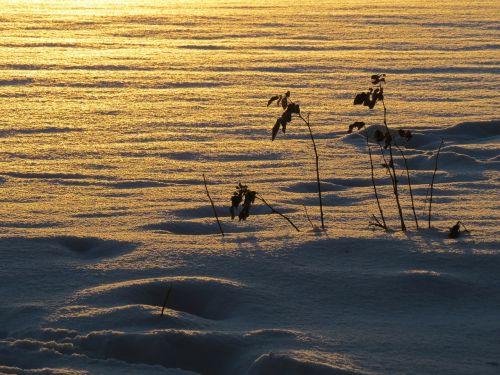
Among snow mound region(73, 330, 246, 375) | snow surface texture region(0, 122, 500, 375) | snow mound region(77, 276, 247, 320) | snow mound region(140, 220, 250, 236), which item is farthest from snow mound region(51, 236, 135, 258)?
snow mound region(73, 330, 246, 375)

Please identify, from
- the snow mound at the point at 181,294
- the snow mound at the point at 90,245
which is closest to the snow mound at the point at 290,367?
the snow mound at the point at 181,294

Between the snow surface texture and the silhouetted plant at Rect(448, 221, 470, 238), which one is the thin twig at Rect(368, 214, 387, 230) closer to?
the snow surface texture

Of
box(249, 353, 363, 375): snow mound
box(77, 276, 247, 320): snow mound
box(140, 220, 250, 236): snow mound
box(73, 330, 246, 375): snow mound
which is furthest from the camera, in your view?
box(140, 220, 250, 236): snow mound

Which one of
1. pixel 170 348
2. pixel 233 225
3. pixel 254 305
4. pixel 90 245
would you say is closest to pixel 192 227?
pixel 233 225

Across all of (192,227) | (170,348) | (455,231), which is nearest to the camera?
(170,348)

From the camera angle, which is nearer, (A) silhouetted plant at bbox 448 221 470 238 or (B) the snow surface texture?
(B) the snow surface texture

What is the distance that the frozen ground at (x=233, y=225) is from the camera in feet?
7.80

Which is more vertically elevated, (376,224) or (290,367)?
(376,224)

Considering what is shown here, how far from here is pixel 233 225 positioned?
351cm

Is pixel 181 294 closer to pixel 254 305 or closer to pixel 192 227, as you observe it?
pixel 254 305

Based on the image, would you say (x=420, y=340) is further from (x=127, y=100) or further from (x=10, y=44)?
(x=10, y=44)

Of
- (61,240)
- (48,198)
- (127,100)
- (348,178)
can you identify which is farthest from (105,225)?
(127,100)

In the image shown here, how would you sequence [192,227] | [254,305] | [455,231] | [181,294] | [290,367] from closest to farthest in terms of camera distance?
1. [290,367]
2. [254,305]
3. [181,294]
4. [455,231]
5. [192,227]

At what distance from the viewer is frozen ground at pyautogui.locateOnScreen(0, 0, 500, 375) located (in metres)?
2.38
